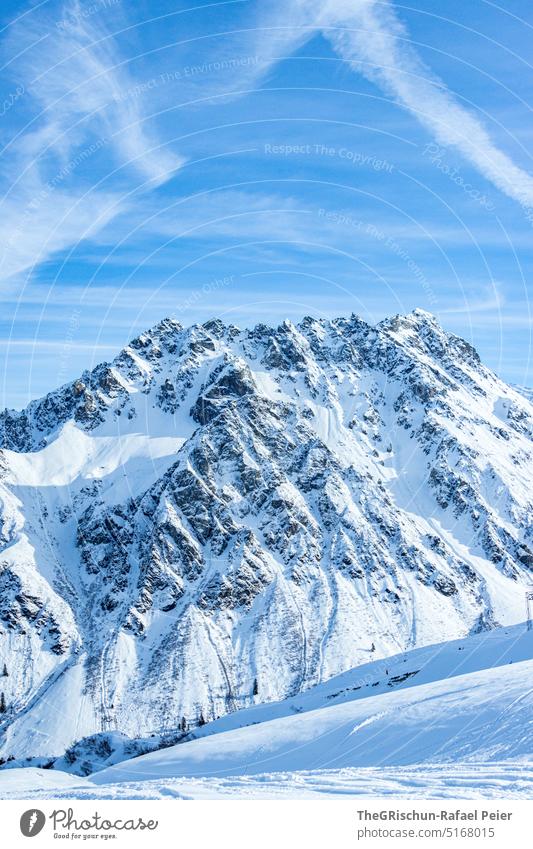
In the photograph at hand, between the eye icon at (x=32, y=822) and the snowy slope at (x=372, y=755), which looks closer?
the eye icon at (x=32, y=822)

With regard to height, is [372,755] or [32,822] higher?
[32,822]

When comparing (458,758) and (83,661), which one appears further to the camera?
(83,661)

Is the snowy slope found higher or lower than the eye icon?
lower

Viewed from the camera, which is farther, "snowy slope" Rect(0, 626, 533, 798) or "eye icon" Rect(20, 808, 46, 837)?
"snowy slope" Rect(0, 626, 533, 798)

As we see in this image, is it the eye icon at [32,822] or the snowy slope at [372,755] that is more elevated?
the eye icon at [32,822]

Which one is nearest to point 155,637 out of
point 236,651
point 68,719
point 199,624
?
point 199,624

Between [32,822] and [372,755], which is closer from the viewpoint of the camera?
[32,822]

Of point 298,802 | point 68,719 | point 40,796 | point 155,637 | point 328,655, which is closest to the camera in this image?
point 298,802

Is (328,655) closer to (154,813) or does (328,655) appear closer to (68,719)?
(68,719)
